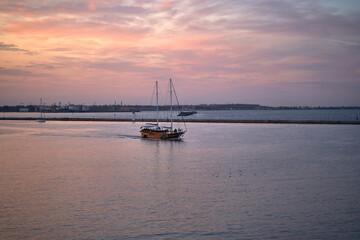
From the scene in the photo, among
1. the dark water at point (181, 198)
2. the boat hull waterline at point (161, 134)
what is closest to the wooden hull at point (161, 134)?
the boat hull waterline at point (161, 134)

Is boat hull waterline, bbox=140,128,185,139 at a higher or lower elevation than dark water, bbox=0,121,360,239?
higher

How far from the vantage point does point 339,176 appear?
2542cm

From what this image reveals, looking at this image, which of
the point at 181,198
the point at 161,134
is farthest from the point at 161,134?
the point at 181,198

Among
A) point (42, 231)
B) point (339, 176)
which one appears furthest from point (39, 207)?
point (339, 176)

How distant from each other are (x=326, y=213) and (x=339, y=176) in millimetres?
9808

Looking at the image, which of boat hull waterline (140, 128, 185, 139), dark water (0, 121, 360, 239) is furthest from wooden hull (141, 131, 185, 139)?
dark water (0, 121, 360, 239)

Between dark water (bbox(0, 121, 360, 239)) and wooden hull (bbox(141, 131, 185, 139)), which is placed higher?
wooden hull (bbox(141, 131, 185, 139))

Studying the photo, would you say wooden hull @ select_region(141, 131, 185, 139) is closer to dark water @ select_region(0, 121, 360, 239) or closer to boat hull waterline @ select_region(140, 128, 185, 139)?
boat hull waterline @ select_region(140, 128, 185, 139)

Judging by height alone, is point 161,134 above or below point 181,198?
above

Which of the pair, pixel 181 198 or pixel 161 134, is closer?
pixel 181 198

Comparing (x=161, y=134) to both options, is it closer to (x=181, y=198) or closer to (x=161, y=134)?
(x=161, y=134)

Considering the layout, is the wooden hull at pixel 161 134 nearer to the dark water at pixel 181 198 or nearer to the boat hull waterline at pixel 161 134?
the boat hull waterline at pixel 161 134

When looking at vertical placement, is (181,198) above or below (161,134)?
below

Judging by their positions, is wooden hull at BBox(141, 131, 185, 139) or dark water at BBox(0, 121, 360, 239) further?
wooden hull at BBox(141, 131, 185, 139)
